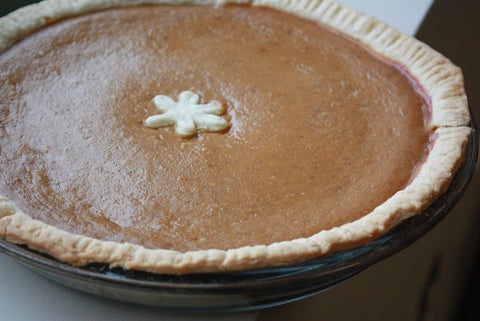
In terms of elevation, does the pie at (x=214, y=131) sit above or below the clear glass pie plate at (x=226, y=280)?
above

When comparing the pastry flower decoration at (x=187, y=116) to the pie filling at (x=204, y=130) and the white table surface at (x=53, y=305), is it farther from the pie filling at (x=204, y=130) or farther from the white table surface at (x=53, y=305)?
the white table surface at (x=53, y=305)

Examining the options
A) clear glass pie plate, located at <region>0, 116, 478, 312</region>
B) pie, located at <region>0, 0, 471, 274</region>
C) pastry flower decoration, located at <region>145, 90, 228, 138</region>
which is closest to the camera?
clear glass pie plate, located at <region>0, 116, 478, 312</region>

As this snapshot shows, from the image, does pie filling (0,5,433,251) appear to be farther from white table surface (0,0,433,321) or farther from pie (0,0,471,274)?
white table surface (0,0,433,321)

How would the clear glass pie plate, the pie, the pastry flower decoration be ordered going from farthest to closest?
the pastry flower decoration < the pie < the clear glass pie plate

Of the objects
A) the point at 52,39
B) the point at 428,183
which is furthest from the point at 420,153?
the point at 52,39

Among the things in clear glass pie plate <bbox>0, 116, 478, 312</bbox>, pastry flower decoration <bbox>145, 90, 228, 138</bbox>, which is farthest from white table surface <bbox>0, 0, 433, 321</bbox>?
pastry flower decoration <bbox>145, 90, 228, 138</bbox>

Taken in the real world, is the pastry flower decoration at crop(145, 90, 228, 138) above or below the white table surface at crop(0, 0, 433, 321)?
above

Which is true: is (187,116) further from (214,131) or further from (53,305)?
(53,305)

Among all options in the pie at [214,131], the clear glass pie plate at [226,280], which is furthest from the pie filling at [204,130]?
the clear glass pie plate at [226,280]
